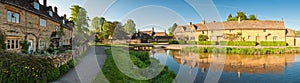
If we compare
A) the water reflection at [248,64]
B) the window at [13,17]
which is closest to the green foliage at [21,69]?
the window at [13,17]

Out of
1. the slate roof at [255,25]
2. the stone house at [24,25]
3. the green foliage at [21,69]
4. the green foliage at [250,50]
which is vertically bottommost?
the green foliage at [250,50]

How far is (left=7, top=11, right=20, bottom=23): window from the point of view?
12.1 metres

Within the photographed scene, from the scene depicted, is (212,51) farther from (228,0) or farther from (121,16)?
(121,16)

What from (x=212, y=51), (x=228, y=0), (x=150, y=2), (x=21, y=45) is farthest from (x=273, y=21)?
(x=21, y=45)

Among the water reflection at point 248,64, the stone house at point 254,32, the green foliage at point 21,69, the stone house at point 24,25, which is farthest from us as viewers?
the stone house at point 254,32

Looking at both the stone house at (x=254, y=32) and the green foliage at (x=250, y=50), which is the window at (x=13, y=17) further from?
the stone house at (x=254, y=32)

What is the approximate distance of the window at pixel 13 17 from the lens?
475 inches

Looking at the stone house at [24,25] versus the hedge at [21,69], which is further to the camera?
the stone house at [24,25]

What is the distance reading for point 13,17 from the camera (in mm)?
12602

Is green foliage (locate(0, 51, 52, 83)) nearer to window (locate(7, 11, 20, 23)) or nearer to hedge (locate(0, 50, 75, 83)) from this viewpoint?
hedge (locate(0, 50, 75, 83))

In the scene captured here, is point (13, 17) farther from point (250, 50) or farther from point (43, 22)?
point (250, 50)

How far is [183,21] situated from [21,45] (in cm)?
1132

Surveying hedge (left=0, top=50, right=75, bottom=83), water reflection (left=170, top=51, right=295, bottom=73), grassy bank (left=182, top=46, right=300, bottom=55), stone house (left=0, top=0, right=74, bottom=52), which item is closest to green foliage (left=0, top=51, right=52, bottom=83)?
hedge (left=0, top=50, right=75, bottom=83)

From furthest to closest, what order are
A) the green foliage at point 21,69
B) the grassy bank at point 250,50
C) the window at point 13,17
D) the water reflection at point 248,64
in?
the grassy bank at point 250,50 → the water reflection at point 248,64 → the window at point 13,17 → the green foliage at point 21,69
